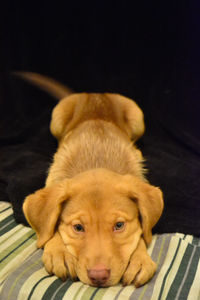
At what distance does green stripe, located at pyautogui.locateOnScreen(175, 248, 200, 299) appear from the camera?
2732 mm

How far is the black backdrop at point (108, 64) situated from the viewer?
5273 mm

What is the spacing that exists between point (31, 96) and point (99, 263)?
3851 mm

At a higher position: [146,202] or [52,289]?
[146,202]

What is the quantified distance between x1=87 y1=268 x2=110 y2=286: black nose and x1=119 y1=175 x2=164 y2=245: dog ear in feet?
1.76

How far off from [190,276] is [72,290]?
87 centimetres

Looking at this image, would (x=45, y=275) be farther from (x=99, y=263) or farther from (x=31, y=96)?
(x=31, y=96)

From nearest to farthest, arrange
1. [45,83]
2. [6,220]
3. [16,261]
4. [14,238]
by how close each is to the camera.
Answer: [16,261]
[14,238]
[6,220]
[45,83]

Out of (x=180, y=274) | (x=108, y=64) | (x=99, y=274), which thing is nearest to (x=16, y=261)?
(x=99, y=274)

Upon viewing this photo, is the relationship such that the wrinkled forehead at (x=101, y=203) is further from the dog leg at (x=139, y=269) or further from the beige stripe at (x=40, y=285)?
the beige stripe at (x=40, y=285)

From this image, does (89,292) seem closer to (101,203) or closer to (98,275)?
(98,275)

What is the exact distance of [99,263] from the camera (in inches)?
102

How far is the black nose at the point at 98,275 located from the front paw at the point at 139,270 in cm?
21

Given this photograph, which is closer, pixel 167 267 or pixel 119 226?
pixel 119 226

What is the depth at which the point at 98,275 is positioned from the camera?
2.60 meters
